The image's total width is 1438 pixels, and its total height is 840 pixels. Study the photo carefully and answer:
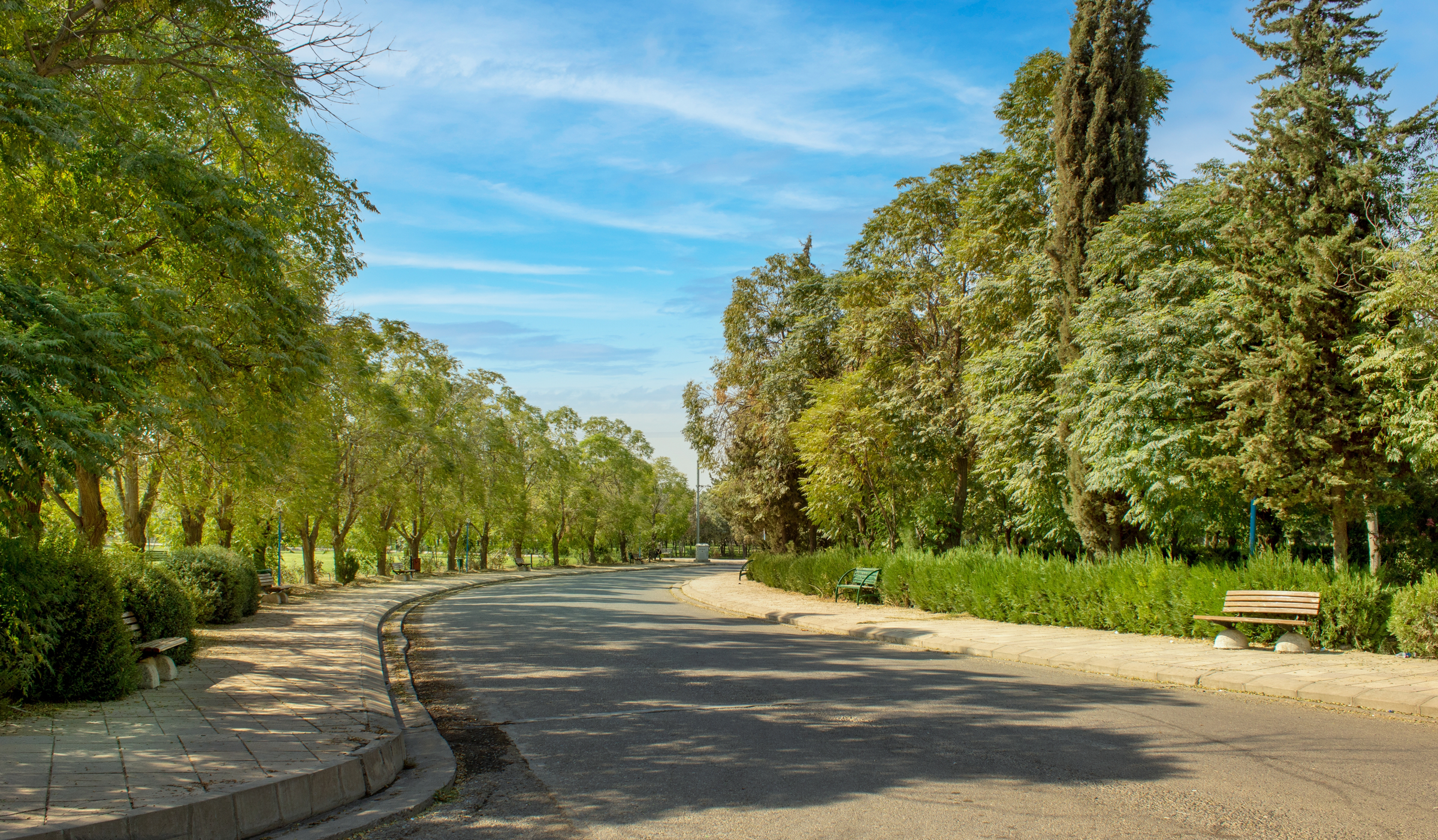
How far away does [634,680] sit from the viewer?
10.4 meters

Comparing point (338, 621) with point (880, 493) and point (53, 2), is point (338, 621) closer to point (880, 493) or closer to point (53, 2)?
point (53, 2)

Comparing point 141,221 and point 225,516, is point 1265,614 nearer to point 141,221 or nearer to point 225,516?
point 141,221

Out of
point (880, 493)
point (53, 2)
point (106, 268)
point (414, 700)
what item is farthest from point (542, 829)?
point (880, 493)

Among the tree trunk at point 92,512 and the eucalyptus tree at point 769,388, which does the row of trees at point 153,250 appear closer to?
the tree trunk at point 92,512

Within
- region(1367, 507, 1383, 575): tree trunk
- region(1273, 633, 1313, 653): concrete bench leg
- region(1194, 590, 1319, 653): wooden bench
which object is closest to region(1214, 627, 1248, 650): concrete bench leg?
region(1194, 590, 1319, 653): wooden bench

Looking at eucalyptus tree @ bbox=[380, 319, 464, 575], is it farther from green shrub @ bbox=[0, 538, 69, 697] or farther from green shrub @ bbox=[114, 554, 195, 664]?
green shrub @ bbox=[0, 538, 69, 697]

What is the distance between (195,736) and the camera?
646cm

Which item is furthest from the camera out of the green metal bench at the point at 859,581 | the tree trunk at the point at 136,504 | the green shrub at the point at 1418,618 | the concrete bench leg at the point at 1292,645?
the green metal bench at the point at 859,581

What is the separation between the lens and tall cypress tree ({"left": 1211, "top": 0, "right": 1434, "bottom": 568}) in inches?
527

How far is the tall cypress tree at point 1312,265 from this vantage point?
1338 centimetres

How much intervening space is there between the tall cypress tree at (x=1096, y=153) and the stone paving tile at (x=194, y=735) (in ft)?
50.1

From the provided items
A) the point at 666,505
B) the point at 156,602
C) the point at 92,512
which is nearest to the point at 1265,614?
the point at 156,602

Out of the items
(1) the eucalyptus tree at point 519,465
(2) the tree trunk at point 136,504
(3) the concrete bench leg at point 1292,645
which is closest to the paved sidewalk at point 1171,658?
(3) the concrete bench leg at point 1292,645

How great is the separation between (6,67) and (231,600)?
1154 centimetres
